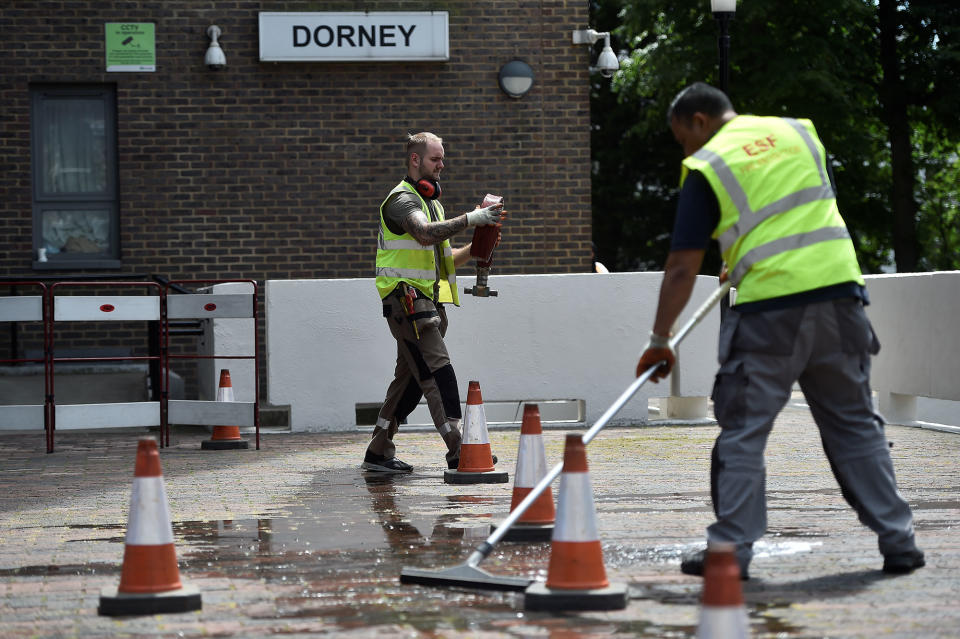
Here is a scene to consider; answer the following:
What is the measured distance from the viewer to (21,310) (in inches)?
439

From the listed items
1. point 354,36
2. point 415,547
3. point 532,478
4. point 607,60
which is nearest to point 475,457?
point 532,478

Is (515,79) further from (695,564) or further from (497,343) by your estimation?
(695,564)

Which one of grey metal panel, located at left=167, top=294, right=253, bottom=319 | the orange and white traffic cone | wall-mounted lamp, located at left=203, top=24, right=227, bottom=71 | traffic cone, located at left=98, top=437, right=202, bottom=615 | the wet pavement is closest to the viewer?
the wet pavement

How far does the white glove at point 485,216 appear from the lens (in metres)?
8.55

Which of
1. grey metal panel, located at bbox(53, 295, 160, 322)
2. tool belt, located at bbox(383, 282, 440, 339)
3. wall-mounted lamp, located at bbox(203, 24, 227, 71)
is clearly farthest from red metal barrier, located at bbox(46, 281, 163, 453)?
wall-mounted lamp, located at bbox(203, 24, 227, 71)

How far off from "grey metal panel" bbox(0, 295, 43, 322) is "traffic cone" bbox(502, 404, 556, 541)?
573 cm

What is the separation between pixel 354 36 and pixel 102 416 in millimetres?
5369

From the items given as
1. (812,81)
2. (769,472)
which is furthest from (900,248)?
(769,472)

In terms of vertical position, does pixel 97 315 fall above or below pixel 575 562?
above

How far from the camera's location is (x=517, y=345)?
1283 centimetres

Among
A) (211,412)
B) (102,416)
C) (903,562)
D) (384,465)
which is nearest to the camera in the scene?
(903,562)

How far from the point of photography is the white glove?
855 cm

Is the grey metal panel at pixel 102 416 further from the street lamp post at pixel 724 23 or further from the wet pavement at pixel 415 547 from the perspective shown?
the street lamp post at pixel 724 23

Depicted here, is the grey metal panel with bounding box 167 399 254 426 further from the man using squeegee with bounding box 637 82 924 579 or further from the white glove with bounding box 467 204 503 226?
the man using squeegee with bounding box 637 82 924 579
